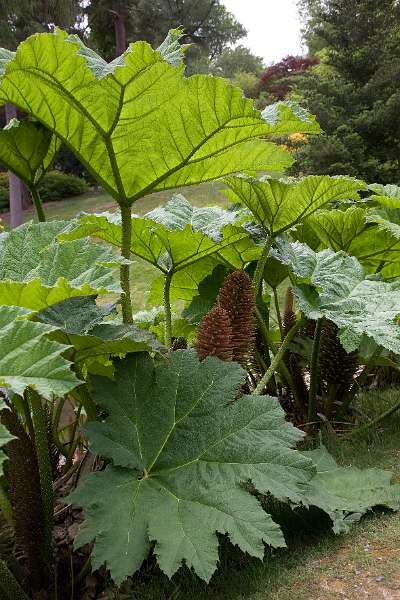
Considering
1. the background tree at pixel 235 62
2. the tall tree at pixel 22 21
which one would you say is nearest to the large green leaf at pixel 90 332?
the tall tree at pixel 22 21

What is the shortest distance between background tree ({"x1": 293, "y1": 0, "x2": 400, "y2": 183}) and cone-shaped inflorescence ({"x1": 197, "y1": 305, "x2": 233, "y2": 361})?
31.1ft

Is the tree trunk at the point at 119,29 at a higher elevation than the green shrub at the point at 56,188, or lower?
higher

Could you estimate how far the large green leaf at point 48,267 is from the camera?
42.8 inches

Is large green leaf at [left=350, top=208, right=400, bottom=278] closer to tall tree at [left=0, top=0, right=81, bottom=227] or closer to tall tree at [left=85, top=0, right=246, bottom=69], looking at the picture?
tall tree at [left=0, top=0, right=81, bottom=227]

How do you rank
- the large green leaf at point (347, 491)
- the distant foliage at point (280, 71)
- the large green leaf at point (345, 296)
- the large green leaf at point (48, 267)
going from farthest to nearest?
the distant foliage at point (280, 71) < the large green leaf at point (345, 296) < the large green leaf at point (347, 491) < the large green leaf at point (48, 267)

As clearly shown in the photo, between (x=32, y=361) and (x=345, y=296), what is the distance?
101 cm

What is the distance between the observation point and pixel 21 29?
588 inches

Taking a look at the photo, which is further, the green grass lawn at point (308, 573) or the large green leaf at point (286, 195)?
the large green leaf at point (286, 195)

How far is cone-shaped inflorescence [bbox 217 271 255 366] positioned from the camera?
157cm

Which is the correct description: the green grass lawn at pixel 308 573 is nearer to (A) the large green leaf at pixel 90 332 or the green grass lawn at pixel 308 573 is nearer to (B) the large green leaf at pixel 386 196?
(A) the large green leaf at pixel 90 332

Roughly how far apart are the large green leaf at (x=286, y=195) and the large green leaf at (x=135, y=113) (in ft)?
0.20

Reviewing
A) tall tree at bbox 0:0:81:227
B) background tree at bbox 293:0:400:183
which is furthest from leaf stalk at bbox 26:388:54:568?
tall tree at bbox 0:0:81:227

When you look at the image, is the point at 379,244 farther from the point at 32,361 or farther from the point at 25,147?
the point at 32,361

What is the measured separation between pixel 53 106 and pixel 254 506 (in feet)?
3.28
